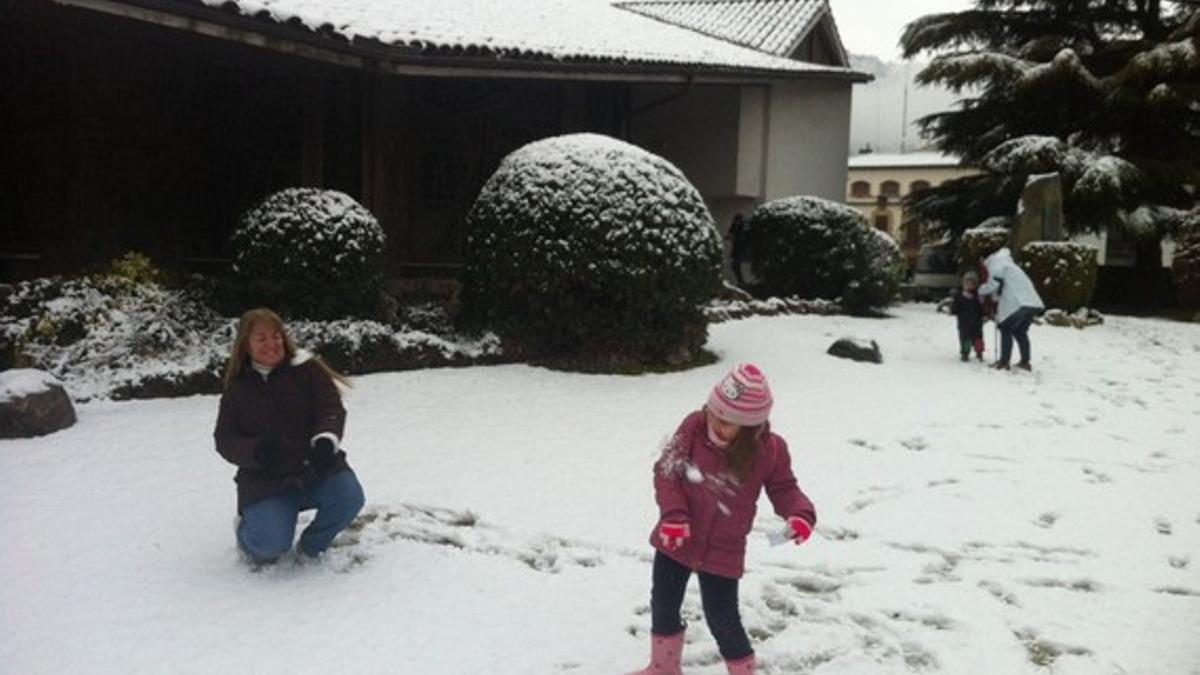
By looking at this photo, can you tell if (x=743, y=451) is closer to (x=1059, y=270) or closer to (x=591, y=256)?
(x=591, y=256)

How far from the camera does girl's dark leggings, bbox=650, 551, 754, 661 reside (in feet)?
10.6

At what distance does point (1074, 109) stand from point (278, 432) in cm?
2108

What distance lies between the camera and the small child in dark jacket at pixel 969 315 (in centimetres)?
1030

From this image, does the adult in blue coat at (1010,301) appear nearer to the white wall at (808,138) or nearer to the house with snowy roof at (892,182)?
the white wall at (808,138)

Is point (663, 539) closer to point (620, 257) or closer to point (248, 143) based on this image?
point (620, 257)

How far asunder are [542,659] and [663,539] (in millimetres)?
756

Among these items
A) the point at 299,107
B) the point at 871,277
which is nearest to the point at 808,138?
the point at 871,277

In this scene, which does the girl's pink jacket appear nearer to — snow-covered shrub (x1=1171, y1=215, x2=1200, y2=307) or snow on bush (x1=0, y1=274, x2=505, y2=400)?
snow on bush (x1=0, y1=274, x2=505, y2=400)

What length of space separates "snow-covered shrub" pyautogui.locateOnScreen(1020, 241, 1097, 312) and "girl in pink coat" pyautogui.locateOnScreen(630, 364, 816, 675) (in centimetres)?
1329

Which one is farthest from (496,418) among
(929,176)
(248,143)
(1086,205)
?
(929,176)

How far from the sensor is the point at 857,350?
10406 mm

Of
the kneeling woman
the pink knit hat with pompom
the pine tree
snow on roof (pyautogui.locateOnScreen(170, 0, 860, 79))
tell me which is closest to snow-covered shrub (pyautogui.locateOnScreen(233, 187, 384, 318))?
snow on roof (pyautogui.locateOnScreen(170, 0, 860, 79))

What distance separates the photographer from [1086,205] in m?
18.5

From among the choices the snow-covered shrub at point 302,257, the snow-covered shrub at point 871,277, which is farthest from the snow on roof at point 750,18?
the snow-covered shrub at point 302,257
